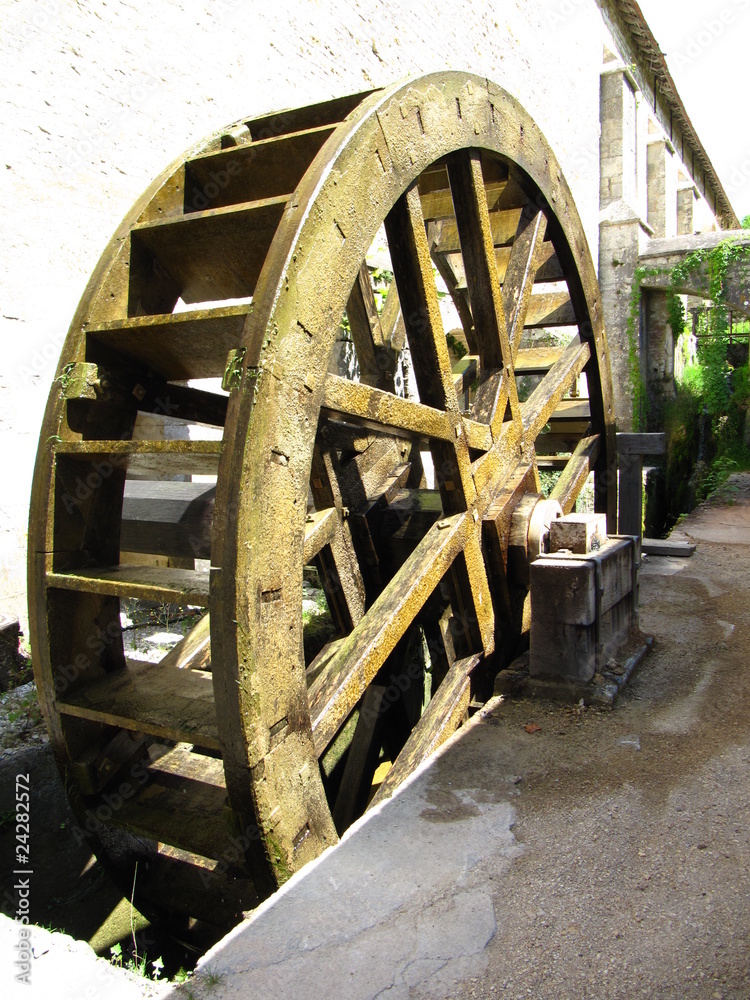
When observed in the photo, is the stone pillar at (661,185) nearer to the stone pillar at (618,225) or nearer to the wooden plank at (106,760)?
the stone pillar at (618,225)

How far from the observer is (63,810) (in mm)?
3457

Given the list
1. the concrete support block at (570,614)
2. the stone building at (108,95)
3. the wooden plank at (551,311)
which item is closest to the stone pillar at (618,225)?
the stone building at (108,95)

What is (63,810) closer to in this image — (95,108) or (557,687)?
(557,687)

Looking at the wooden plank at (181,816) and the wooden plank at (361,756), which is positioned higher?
the wooden plank at (181,816)

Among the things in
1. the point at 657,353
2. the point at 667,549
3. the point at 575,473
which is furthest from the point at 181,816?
the point at 657,353

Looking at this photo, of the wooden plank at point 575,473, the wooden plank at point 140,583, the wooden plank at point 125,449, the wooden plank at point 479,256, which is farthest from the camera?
the wooden plank at point 575,473

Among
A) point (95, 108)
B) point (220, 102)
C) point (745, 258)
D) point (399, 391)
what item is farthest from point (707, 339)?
point (95, 108)

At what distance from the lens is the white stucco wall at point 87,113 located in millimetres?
4270

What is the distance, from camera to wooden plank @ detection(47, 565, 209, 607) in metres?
2.16

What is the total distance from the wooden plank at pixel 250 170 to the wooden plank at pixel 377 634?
1.48 m

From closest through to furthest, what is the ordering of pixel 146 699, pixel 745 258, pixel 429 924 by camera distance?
1. pixel 429 924
2. pixel 146 699
3. pixel 745 258

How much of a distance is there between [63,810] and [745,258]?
13843 mm

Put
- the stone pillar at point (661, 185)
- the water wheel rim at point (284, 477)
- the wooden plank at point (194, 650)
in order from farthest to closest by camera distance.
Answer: the stone pillar at point (661, 185) < the wooden plank at point (194, 650) < the water wheel rim at point (284, 477)

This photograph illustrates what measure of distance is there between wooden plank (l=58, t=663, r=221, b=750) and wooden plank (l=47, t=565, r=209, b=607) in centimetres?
36
